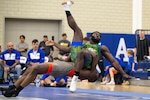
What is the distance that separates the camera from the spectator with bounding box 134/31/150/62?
14930mm

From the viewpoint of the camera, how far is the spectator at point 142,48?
14930 mm

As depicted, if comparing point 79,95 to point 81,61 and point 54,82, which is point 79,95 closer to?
point 81,61

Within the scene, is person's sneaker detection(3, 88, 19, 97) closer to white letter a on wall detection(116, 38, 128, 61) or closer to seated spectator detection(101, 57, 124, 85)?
seated spectator detection(101, 57, 124, 85)

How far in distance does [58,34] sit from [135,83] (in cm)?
500

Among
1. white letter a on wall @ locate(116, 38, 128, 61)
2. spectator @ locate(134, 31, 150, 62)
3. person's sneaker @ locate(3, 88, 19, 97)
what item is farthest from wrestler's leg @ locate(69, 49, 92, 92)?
white letter a on wall @ locate(116, 38, 128, 61)

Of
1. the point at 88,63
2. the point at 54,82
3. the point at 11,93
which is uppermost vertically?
the point at 88,63

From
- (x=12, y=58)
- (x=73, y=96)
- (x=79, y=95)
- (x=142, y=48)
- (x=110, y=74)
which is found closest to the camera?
(x=73, y=96)

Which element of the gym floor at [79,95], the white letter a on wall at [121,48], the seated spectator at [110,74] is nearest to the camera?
the gym floor at [79,95]

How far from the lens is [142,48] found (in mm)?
15039

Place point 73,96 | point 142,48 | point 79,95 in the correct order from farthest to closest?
point 142,48 → point 79,95 → point 73,96

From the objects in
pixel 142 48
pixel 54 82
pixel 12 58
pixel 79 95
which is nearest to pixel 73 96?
pixel 79 95

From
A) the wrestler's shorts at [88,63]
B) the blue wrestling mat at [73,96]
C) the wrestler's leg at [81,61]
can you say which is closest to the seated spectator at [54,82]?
the blue wrestling mat at [73,96]

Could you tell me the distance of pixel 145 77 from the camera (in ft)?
46.5

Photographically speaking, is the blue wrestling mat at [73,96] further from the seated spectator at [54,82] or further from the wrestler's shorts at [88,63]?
the seated spectator at [54,82]
